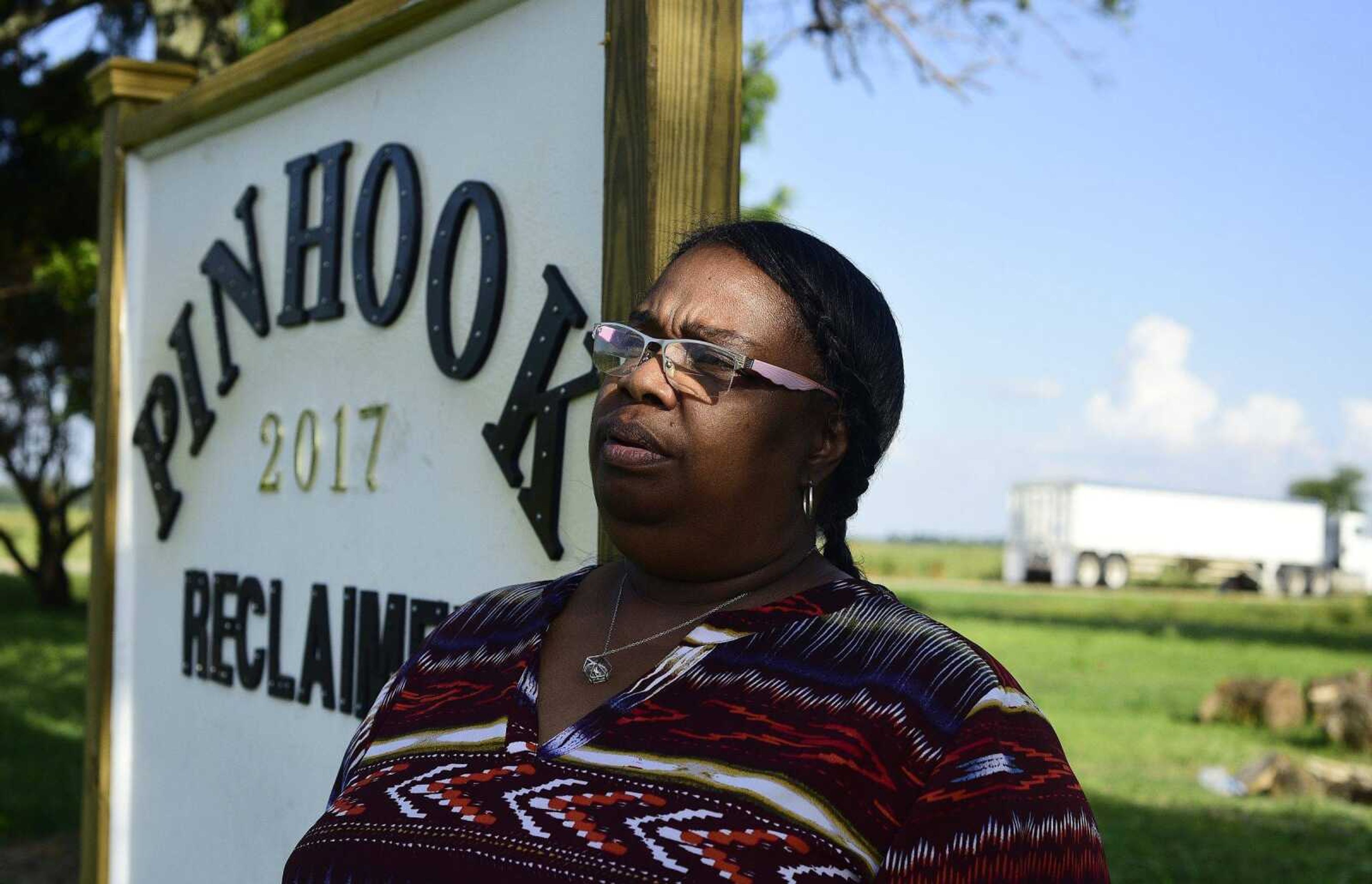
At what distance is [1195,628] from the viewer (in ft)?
70.3

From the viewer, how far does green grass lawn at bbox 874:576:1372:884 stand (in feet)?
20.3

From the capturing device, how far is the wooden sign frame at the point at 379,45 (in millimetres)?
2150

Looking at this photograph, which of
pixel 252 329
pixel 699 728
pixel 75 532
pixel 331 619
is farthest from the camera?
pixel 75 532

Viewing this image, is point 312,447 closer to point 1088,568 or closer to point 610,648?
point 610,648

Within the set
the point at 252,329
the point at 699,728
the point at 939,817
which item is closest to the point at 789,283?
the point at 699,728

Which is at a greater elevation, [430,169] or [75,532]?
[430,169]

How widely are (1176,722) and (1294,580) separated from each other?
117ft

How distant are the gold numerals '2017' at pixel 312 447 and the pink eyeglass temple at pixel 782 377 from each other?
4.61 ft

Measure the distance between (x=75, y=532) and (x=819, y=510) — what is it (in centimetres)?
1770

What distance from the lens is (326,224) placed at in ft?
10.0

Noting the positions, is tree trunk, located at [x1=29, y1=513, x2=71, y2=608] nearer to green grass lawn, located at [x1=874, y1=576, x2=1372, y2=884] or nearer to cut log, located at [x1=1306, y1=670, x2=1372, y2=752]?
green grass lawn, located at [x1=874, y1=576, x2=1372, y2=884]

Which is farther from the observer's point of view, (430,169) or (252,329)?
(252,329)

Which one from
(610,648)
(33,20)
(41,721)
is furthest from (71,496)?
(610,648)

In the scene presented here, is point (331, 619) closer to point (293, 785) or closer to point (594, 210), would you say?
point (293, 785)
